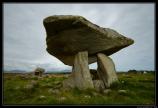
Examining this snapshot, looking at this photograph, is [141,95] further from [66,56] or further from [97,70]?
[66,56]

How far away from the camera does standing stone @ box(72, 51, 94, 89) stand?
19125mm

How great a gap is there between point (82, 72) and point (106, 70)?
195 centimetres

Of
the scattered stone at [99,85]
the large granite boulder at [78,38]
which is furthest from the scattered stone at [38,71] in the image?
the scattered stone at [99,85]

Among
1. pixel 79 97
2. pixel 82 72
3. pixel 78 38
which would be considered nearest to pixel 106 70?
pixel 82 72

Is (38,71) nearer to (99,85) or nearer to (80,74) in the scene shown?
(80,74)

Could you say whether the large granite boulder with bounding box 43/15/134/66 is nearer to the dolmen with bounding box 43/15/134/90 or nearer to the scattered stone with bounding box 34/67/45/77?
the dolmen with bounding box 43/15/134/90

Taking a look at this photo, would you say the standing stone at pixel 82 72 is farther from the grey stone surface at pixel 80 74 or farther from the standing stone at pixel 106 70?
the standing stone at pixel 106 70

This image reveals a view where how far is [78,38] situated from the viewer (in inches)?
781

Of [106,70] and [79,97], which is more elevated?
[106,70]

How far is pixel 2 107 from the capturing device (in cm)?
1445

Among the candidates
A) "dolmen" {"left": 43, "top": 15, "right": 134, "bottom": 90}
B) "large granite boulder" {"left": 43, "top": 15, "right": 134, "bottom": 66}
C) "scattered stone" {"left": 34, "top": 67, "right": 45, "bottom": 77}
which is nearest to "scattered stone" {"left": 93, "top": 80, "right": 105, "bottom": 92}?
"dolmen" {"left": 43, "top": 15, "right": 134, "bottom": 90}

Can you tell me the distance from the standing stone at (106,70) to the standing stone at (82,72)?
133 cm

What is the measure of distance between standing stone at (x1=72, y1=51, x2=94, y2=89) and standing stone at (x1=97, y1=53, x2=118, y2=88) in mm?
1333

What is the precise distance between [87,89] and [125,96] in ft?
10.0
